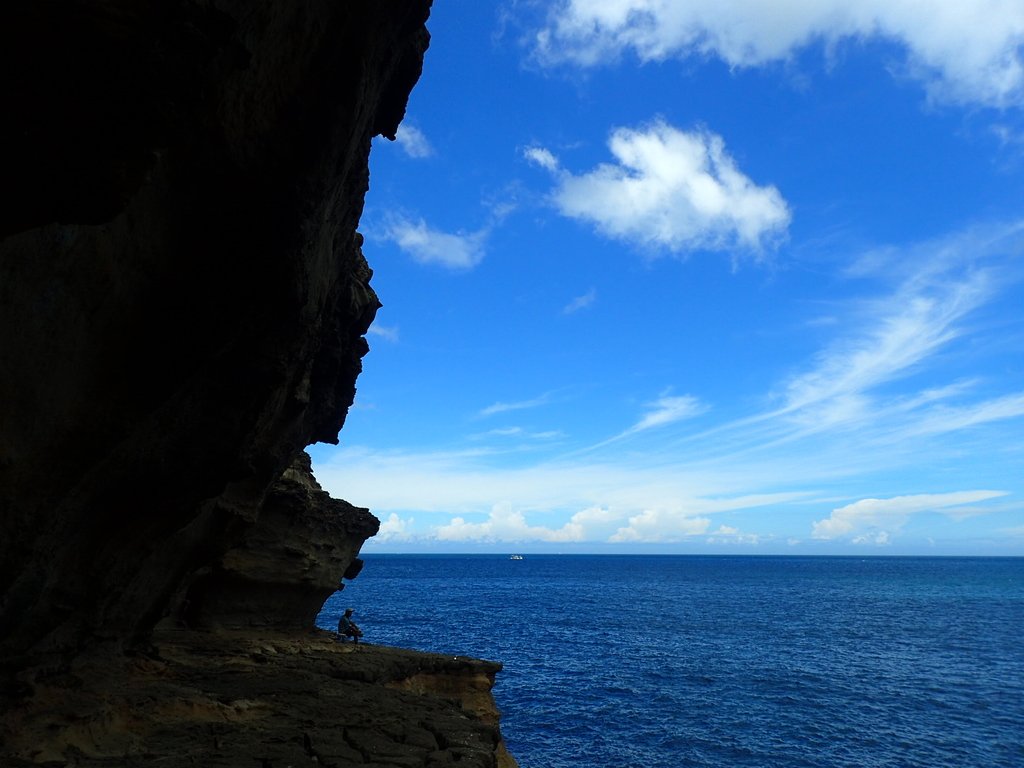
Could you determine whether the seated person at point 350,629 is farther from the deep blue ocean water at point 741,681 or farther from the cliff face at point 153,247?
the cliff face at point 153,247

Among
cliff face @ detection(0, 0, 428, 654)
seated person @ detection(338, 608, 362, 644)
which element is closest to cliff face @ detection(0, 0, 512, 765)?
cliff face @ detection(0, 0, 428, 654)

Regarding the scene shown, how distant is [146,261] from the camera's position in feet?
30.6

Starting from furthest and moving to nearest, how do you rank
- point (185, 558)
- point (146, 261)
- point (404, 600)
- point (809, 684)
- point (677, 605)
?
point (404, 600) → point (677, 605) → point (809, 684) → point (185, 558) → point (146, 261)

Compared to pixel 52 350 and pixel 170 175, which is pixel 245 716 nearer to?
pixel 52 350

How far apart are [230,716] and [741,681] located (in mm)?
34147

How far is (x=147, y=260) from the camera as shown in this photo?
368 inches

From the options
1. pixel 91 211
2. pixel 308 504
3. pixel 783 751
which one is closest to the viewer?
pixel 91 211

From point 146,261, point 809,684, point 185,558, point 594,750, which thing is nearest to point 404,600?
point 809,684

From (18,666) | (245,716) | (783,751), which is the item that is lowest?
(783,751)

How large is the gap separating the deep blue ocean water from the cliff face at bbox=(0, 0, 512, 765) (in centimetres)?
1905

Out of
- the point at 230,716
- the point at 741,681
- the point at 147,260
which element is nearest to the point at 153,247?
the point at 147,260

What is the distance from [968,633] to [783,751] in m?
45.0

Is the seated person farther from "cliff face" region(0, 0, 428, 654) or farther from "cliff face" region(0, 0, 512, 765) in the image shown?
"cliff face" region(0, 0, 428, 654)

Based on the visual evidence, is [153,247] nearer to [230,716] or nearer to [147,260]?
[147,260]
